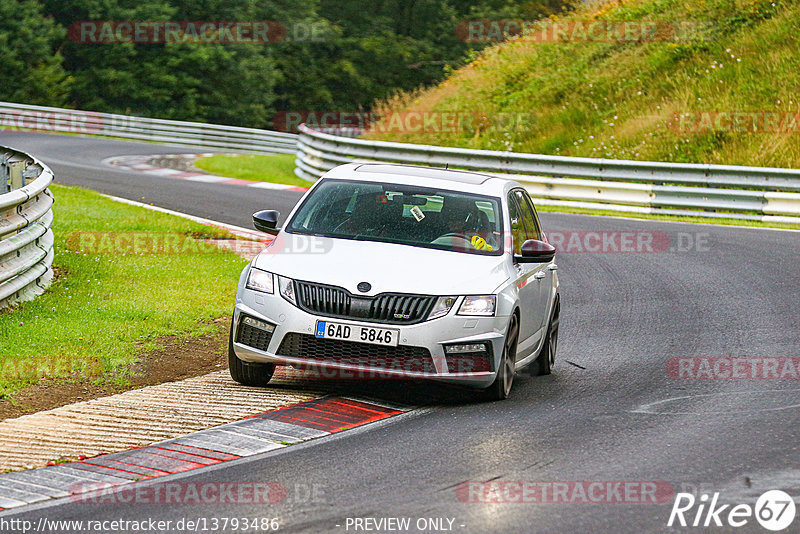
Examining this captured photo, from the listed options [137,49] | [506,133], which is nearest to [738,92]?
[506,133]

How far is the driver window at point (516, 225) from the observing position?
30.8 ft

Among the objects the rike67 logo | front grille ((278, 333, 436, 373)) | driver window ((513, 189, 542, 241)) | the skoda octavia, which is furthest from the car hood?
the rike67 logo

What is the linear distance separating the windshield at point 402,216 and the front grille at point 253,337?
1.09 meters

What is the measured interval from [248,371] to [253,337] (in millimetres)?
404

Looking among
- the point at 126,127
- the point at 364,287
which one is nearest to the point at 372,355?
the point at 364,287

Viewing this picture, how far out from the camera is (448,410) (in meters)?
8.32

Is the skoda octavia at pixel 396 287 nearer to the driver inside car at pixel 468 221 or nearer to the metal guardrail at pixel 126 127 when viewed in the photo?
the driver inside car at pixel 468 221

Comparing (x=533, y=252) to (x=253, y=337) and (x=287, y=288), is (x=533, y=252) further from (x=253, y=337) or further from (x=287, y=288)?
(x=253, y=337)

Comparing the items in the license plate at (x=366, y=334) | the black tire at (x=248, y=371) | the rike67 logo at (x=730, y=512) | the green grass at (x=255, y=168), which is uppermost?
the license plate at (x=366, y=334)

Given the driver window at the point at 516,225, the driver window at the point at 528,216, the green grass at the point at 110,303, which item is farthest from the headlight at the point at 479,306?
the green grass at the point at 110,303

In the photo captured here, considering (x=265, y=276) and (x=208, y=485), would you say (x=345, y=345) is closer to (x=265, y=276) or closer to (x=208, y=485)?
(x=265, y=276)

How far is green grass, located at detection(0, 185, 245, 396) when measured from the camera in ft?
30.0

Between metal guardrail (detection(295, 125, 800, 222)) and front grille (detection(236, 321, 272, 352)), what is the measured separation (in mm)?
15416

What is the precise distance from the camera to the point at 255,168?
3161cm
